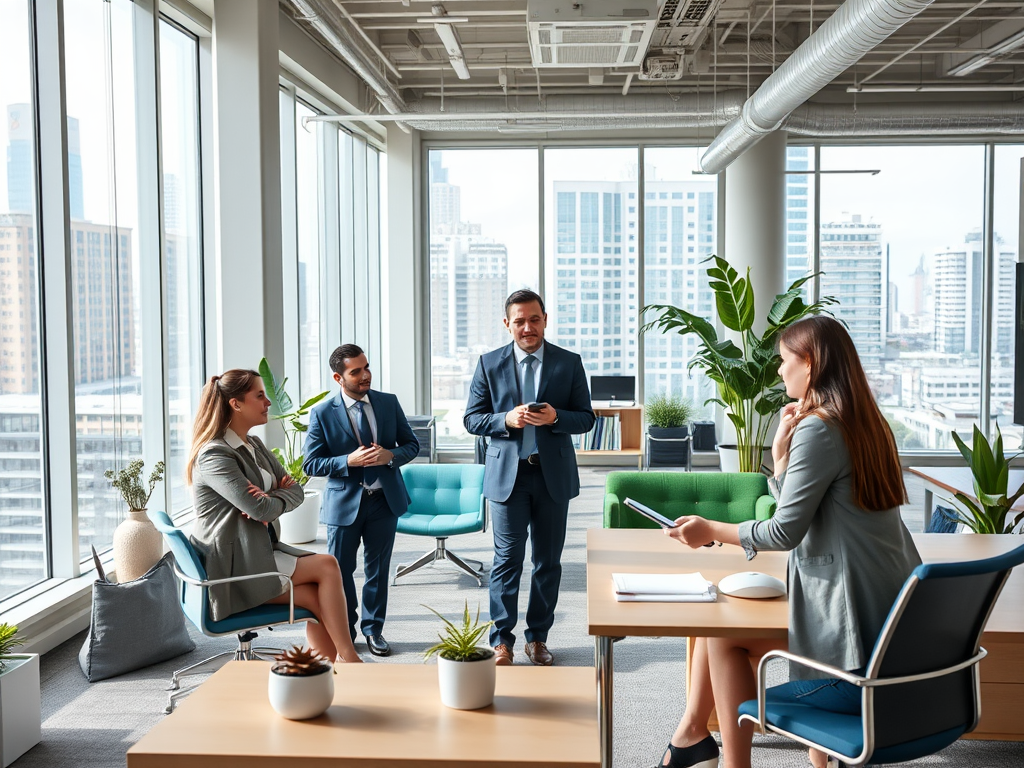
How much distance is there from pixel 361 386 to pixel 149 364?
203cm

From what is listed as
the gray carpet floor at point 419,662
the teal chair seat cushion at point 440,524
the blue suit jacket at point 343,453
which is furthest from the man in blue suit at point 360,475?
the teal chair seat cushion at point 440,524

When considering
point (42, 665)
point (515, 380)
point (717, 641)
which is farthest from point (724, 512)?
point (42, 665)

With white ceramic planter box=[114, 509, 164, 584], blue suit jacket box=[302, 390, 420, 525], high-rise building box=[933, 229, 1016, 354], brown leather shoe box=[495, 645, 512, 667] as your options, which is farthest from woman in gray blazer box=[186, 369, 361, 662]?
high-rise building box=[933, 229, 1016, 354]

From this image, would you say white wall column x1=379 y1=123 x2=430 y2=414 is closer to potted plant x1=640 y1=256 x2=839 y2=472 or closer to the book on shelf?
potted plant x1=640 y1=256 x2=839 y2=472

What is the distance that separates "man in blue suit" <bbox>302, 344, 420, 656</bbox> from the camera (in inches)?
170

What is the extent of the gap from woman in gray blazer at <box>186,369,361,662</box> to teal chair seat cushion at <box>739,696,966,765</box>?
6.30 feet

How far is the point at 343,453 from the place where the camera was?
4.45 m

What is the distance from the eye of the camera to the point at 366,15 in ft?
25.1

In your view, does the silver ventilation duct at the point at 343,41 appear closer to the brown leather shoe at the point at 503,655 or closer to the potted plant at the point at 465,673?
the brown leather shoe at the point at 503,655

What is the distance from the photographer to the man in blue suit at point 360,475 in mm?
4316

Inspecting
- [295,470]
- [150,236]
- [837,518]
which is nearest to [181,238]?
[150,236]

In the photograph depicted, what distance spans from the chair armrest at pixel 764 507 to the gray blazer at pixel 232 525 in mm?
2079

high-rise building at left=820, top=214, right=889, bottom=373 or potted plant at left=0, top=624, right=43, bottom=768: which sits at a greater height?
high-rise building at left=820, top=214, right=889, bottom=373

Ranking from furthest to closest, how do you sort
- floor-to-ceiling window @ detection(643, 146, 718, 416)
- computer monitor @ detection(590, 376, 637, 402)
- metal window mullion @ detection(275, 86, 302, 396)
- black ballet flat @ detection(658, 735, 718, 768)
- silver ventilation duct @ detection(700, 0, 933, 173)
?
floor-to-ceiling window @ detection(643, 146, 718, 416)
computer monitor @ detection(590, 376, 637, 402)
metal window mullion @ detection(275, 86, 302, 396)
silver ventilation duct @ detection(700, 0, 933, 173)
black ballet flat @ detection(658, 735, 718, 768)
